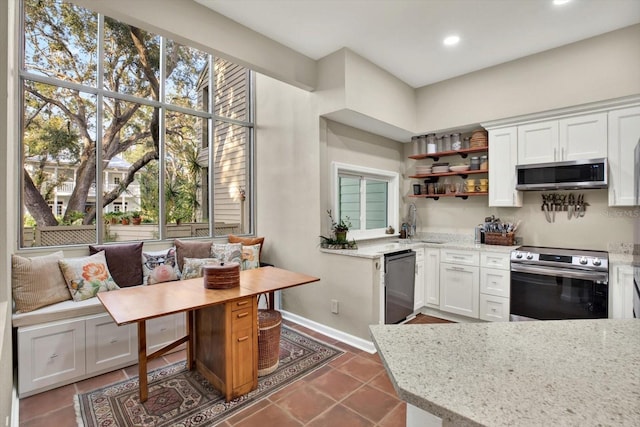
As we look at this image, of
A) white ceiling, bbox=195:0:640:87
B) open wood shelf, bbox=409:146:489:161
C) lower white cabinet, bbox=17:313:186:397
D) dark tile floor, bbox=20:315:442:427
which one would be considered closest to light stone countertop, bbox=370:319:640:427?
dark tile floor, bbox=20:315:442:427

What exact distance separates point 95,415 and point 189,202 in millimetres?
2429

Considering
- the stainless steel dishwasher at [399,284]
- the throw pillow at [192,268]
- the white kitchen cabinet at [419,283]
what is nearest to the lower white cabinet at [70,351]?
the throw pillow at [192,268]

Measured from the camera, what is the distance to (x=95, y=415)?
214 cm

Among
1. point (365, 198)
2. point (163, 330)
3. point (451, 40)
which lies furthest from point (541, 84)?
point (163, 330)

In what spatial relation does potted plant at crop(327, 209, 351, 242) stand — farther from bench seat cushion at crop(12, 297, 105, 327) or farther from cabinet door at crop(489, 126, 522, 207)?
bench seat cushion at crop(12, 297, 105, 327)

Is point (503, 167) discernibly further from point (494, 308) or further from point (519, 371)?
point (519, 371)

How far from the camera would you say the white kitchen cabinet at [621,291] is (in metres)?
2.74

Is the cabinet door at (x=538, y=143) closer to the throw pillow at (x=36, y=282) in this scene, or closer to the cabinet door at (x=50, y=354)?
the cabinet door at (x=50, y=354)

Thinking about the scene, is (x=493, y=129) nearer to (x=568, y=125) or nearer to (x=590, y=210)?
(x=568, y=125)

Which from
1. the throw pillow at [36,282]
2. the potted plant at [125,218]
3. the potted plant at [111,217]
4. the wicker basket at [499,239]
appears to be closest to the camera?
the throw pillow at [36,282]

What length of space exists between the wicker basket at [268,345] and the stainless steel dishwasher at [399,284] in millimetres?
1253

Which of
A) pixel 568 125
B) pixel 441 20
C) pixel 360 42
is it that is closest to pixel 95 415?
pixel 360 42

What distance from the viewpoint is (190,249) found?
369 centimetres

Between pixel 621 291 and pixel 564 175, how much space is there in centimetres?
120
